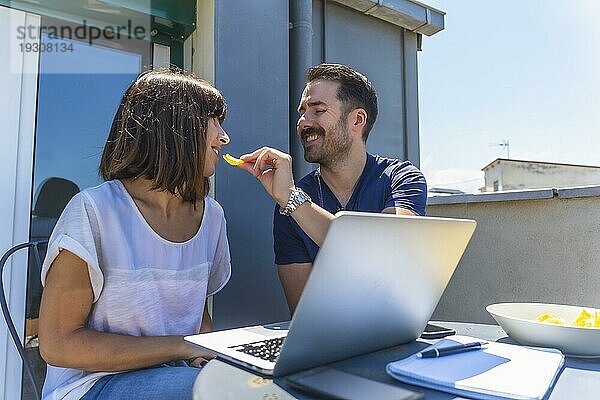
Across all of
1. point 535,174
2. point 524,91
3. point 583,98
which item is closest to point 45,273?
point 583,98

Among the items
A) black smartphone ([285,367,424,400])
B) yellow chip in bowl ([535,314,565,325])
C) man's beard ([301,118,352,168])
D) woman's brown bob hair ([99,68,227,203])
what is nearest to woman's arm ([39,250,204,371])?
woman's brown bob hair ([99,68,227,203])

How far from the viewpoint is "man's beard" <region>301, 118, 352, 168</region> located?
180 cm

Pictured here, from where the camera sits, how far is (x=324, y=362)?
0.75m

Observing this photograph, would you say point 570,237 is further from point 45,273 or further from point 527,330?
point 45,273

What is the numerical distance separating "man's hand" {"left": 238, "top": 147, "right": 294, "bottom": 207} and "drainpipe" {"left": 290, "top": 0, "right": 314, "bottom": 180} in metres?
0.69

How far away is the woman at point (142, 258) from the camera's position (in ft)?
3.24

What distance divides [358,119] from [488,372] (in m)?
1.34

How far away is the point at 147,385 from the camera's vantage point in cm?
96

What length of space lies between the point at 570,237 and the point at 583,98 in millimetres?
2655

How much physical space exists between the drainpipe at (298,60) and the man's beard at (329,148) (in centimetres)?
24

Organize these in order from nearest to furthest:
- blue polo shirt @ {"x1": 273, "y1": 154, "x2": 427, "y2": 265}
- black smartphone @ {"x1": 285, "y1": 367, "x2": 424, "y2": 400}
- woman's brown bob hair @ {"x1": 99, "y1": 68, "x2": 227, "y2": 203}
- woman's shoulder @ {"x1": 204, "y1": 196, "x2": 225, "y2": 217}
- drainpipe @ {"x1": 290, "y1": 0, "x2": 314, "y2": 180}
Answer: black smartphone @ {"x1": 285, "y1": 367, "x2": 424, "y2": 400}, woman's brown bob hair @ {"x1": 99, "y1": 68, "x2": 227, "y2": 203}, woman's shoulder @ {"x1": 204, "y1": 196, "x2": 225, "y2": 217}, blue polo shirt @ {"x1": 273, "y1": 154, "x2": 427, "y2": 265}, drainpipe @ {"x1": 290, "y1": 0, "x2": 314, "y2": 180}

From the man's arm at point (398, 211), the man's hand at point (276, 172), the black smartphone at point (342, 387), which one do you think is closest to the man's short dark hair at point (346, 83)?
the man's arm at point (398, 211)

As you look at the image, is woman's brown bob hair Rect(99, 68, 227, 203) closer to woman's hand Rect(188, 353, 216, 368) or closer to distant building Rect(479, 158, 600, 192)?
woman's hand Rect(188, 353, 216, 368)

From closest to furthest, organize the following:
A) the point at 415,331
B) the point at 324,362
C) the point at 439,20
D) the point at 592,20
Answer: the point at 324,362 → the point at 415,331 → the point at 439,20 → the point at 592,20
